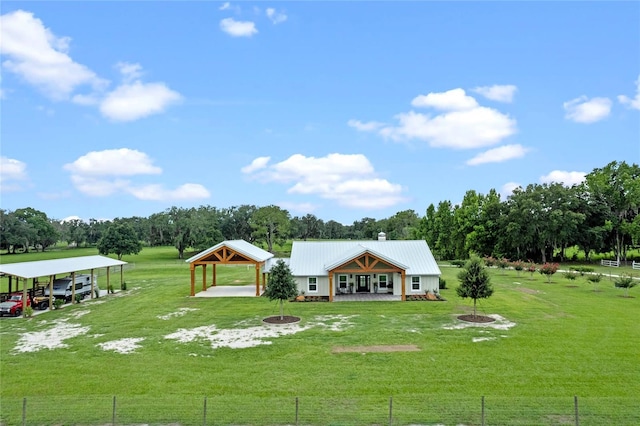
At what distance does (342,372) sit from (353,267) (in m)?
17.2

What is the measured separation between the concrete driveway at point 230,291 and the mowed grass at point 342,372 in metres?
7.39

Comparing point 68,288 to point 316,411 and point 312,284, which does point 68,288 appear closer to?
point 312,284

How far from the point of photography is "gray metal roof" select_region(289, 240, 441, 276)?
32.5 metres

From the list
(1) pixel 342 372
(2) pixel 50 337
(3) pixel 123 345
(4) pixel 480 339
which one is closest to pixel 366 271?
(4) pixel 480 339

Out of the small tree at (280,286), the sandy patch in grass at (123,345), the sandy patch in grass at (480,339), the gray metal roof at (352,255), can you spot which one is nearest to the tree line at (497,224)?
the gray metal roof at (352,255)

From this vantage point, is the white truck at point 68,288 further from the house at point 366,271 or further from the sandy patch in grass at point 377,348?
the sandy patch in grass at point 377,348

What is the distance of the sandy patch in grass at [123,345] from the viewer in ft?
60.8

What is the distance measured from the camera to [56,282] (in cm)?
3309

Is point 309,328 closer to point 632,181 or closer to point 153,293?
point 153,293

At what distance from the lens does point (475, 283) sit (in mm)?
24594

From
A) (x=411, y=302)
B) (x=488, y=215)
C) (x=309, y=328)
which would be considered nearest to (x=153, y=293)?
(x=309, y=328)

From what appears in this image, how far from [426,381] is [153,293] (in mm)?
27632

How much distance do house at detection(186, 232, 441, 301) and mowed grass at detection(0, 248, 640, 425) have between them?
5.58 metres

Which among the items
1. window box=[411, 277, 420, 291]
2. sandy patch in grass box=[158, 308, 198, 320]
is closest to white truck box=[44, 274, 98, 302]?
sandy patch in grass box=[158, 308, 198, 320]
